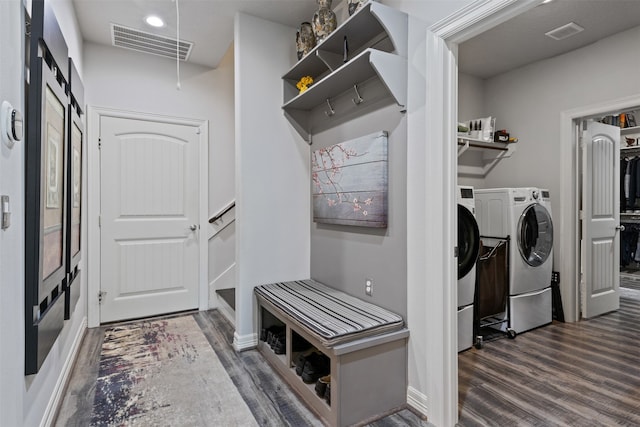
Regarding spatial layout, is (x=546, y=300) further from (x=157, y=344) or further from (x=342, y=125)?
(x=157, y=344)

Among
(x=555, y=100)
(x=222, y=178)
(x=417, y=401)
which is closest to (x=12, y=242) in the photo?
(x=417, y=401)

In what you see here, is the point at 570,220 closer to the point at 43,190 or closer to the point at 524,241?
the point at 524,241

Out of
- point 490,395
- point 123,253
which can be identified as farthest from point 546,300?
point 123,253

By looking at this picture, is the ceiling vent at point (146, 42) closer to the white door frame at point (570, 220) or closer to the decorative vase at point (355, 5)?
the decorative vase at point (355, 5)

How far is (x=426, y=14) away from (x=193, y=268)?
3.15m

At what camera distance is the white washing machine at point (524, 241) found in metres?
3.16

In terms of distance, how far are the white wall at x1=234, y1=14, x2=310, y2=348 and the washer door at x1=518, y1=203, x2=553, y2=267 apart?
2025mm

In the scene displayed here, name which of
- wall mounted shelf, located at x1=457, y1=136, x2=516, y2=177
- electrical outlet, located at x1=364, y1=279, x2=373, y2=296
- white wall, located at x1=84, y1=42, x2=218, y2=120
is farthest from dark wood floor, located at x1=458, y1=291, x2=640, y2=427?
white wall, located at x1=84, y1=42, x2=218, y2=120

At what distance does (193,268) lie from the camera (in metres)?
3.79

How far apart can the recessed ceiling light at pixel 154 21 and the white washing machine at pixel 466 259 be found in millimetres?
2773

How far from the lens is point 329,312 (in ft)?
7.09

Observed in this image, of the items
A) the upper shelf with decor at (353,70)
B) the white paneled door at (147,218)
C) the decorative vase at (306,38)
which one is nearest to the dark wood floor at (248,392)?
the white paneled door at (147,218)

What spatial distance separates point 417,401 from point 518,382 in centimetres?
82

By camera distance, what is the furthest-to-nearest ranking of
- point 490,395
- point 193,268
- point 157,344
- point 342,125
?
point 193,268, point 157,344, point 342,125, point 490,395
